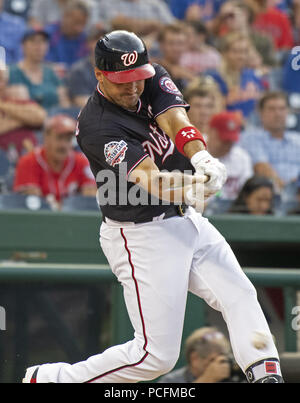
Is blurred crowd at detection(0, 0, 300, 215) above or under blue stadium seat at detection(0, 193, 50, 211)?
above

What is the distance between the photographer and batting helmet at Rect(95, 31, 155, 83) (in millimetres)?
2881

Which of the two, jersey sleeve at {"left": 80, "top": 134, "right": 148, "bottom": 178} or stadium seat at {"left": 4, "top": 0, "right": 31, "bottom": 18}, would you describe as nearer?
jersey sleeve at {"left": 80, "top": 134, "right": 148, "bottom": 178}

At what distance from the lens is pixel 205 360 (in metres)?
3.83

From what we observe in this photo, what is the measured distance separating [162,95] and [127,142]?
354 mm

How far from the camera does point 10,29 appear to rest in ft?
20.4

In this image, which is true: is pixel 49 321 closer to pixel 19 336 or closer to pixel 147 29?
pixel 19 336

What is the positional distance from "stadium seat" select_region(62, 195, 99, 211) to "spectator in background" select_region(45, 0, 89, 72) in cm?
189

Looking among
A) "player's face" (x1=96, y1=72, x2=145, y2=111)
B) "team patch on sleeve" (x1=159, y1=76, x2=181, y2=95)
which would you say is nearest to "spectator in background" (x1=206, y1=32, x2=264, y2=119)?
"team patch on sleeve" (x1=159, y1=76, x2=181, y2=95)

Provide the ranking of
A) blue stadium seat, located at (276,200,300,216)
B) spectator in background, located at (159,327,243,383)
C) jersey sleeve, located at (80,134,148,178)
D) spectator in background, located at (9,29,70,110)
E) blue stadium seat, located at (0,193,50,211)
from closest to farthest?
jersey sleeve, located at (80,134,148,178) < spectator in background, located at (159,327,243,383) < blue stadium seat, located at (0,193,50,211) < blue stadium seat, located at (276,200,300,216) < spectator in background, located at (9,29,70,110)

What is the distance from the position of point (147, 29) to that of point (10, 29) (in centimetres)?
131

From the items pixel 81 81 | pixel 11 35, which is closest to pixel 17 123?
pixel 81 81

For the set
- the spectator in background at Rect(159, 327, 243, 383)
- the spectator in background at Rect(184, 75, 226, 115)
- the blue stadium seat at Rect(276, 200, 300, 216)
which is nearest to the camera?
the spectator in background at Rect(159, 327, 243, 383)

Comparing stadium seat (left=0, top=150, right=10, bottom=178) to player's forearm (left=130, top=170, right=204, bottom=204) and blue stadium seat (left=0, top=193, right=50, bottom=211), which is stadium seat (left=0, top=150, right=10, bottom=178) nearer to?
blue stadium seat (left=0, top=193, right=50, bottom=211)
